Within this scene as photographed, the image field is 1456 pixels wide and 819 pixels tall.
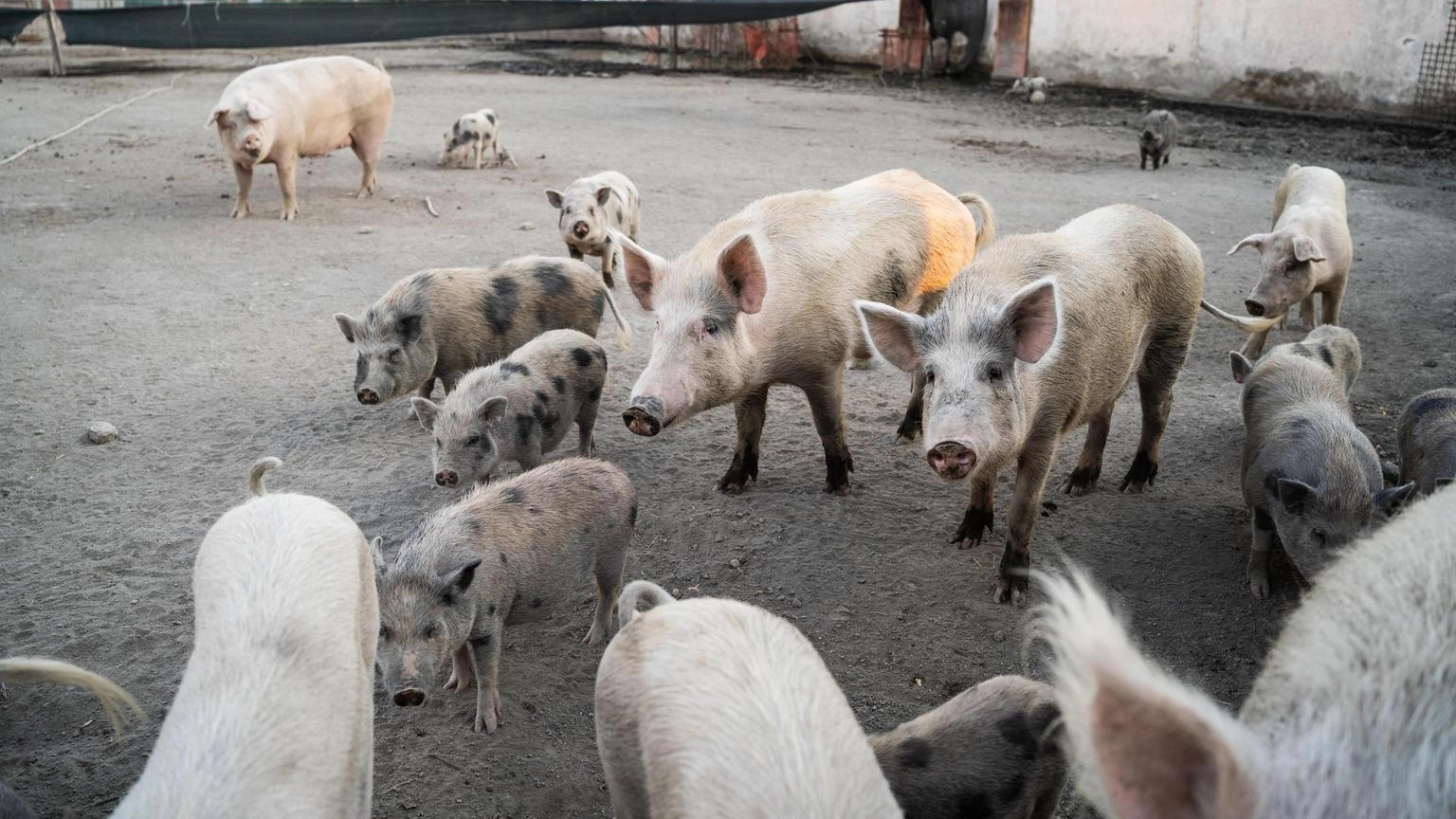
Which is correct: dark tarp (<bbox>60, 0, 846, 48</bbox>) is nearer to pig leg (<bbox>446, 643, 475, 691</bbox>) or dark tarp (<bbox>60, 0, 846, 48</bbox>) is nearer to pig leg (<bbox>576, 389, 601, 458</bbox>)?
pig leg (<bbox>576, 389, 601, 458</bbox>)

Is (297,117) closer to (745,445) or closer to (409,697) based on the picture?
(745,445)

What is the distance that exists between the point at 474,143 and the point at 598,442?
7176 mm

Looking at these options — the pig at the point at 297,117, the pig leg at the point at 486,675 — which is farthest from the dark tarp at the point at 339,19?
the pig leg at the point at 486,675

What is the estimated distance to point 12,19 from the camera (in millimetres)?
18984

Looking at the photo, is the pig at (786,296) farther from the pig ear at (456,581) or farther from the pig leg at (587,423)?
the pig ear at (456,581)

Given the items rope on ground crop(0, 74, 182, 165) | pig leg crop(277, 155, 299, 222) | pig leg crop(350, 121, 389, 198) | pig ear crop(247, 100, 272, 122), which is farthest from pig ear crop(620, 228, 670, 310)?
rope on ground crop(0, 74, 182, 165)

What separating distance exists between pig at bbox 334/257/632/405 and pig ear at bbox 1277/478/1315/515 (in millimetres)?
2921

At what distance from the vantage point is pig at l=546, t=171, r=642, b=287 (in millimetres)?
7645

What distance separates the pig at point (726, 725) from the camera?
5.68ft

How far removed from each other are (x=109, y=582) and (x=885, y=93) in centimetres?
1555

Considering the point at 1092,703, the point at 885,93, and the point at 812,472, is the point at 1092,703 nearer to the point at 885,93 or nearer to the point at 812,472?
the point at 812,472

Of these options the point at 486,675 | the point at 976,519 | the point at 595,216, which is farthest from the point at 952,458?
the point at 595,216

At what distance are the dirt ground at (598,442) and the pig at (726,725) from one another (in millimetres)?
834

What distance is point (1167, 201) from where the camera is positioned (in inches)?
381
